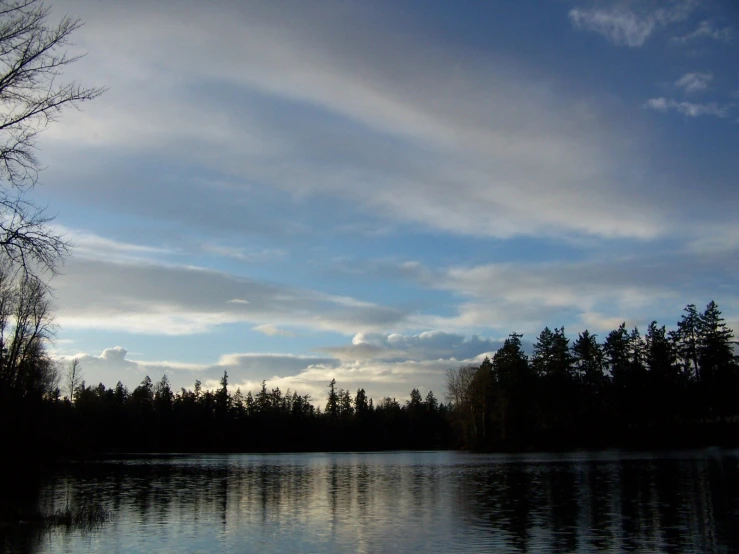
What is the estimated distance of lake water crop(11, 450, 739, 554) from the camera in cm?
2012

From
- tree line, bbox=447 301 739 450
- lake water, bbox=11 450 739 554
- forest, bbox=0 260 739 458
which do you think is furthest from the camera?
tree line, bbox=447 301 739 450

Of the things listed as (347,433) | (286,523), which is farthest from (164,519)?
(347,433)

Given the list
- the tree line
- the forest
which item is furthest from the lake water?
the tree line

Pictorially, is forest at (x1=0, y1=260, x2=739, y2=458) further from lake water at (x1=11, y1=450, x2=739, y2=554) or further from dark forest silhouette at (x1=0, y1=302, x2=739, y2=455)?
lake water at (x1=11, y1=450, x2=739, y2=554)

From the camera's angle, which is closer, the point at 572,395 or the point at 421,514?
the point at 421,514

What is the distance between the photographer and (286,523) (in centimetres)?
2573

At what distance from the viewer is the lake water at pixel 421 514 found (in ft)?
66.0

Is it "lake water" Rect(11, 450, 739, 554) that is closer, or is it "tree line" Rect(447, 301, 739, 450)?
"lake water" Rect(11, 450, 739, 554)

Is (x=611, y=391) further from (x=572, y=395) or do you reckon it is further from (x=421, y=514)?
(x=421, y=514)

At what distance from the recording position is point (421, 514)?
2709cm

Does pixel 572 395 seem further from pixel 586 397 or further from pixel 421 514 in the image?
pixel 421 514

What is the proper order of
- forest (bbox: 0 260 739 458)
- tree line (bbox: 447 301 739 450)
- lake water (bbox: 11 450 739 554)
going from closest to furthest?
lake water (bbox: 11 450 739 554)
forest (bbox: 0 260 739 458)
tree line (bbox: 447 301 739 450)

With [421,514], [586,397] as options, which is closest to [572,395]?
[586,397]

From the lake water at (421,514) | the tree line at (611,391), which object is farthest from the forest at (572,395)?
the lake water at (421,514)
